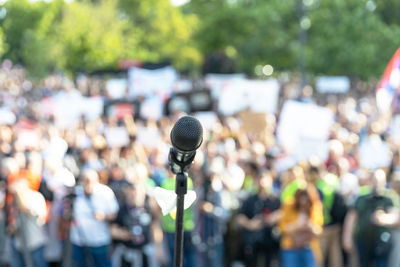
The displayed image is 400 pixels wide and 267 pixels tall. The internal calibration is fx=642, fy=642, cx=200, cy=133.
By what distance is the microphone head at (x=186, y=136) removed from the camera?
111 inches

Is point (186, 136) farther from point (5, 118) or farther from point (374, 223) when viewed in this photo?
point (5, 118)

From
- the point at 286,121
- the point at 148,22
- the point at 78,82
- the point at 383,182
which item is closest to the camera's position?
the point at 383,182

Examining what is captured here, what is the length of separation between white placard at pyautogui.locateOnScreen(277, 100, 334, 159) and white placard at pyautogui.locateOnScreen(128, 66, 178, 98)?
5.78 m

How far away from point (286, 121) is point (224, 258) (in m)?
3.64

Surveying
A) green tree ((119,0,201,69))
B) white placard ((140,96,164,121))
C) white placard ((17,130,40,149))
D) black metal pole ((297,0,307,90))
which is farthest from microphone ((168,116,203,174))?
green tree ((119,0,201,69))

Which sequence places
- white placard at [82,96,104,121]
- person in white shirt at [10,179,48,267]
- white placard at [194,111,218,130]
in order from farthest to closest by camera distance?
white placard at [82,96,104,121], white placard at [194,111,218,130], person in white shirt at [10,179,48,267]

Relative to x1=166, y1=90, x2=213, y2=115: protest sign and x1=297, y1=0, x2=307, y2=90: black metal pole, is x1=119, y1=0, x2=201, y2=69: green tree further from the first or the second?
x1=166, y1=90, x2=213, y2=115: protest sign

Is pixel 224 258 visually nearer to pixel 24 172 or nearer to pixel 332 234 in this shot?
pixel 332 234

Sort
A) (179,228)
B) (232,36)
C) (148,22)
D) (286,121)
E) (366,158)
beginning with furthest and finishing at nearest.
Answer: (148,22) → (232,36) → (286,121) → (366,158) → (179,228)

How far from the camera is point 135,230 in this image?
23.7ft

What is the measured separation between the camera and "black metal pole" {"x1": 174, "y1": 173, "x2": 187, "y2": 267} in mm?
2857

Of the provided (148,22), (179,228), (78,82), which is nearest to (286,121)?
(179,228)

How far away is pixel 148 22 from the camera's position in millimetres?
49094

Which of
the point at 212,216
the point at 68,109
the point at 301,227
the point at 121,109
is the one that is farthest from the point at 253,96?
the point at 301,227
